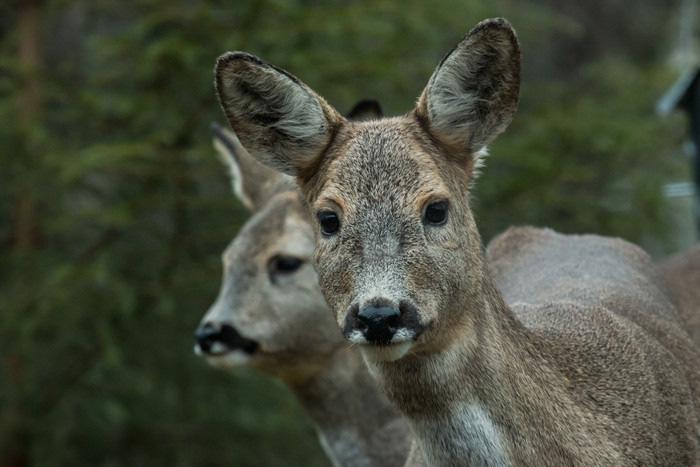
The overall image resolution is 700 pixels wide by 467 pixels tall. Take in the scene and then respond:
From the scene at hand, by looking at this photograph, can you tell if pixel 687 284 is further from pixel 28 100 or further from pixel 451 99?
pixel 28 100

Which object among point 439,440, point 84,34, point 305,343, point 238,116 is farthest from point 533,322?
point 84,34

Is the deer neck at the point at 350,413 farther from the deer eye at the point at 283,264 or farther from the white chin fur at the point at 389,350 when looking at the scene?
the white chin fur at the point at 389,350

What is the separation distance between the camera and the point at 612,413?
5.06 m

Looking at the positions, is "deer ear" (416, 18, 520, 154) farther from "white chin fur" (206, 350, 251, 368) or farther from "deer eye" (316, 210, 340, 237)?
"white chin fur" (206, 350, 251, 368)

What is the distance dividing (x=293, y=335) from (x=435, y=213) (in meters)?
3.21

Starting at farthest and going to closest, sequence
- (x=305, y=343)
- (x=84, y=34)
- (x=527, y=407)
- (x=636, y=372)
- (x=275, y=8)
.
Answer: (x=84, y=34)
(x=275, y=8)
(x=305, y=343)
(x=636, y=372)
(x=527, y=407)

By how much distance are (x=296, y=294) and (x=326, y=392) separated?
580 mm

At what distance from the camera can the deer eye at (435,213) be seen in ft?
15.7

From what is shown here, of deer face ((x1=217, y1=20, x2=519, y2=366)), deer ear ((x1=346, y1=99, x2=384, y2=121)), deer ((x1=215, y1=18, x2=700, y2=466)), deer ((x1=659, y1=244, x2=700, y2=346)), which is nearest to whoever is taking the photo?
deer face ((x1=217, y1=20, x2=519, y2=366))

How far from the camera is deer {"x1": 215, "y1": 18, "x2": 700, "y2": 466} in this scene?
464 cm

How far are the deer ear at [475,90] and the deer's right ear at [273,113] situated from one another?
1.23 ft

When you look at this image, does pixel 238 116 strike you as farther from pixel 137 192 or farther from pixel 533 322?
pixel 137 192

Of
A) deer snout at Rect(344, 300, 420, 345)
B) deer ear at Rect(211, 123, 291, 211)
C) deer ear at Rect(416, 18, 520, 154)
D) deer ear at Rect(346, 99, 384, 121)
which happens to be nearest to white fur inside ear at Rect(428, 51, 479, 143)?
deer ear at Rect(416, 18, 520, 154)

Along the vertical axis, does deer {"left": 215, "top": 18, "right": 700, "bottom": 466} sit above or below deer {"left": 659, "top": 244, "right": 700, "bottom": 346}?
above
